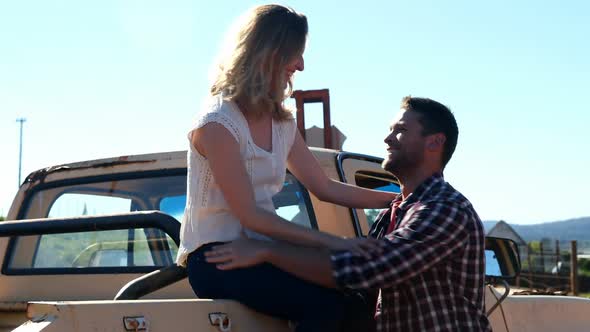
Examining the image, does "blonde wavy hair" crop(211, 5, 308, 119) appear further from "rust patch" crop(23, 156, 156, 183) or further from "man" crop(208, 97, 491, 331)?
"rust patch" crop(23, 156, 156, 183)

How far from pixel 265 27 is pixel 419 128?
0.72m

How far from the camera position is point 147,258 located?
4340 millimetres

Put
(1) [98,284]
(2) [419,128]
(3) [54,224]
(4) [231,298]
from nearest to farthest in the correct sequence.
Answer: (4) [231,298]
(3) [54,224]
(2) [419,128]
(1) [98,284]

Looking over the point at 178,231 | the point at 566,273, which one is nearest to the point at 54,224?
the point at 178,231

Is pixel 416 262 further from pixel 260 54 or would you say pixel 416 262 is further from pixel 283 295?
pixel 260 54

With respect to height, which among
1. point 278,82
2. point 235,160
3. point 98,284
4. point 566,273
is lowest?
point 566,273

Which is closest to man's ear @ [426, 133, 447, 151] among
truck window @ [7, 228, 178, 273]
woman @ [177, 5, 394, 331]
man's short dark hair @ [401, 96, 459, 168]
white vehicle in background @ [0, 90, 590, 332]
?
man's short dark hair @ [401, 96, 459, 168]

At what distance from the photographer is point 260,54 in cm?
294

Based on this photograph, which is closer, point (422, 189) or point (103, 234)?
point (422, 189)

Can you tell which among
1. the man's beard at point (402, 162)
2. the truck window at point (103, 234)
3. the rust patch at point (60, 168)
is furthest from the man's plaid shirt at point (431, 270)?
the rust patch at point (60, 168)

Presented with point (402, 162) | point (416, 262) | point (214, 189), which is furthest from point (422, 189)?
point (214, 189)

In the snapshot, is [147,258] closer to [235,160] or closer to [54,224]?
[54,224]

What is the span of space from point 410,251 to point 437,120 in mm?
636

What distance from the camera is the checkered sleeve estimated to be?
2.86 metres
